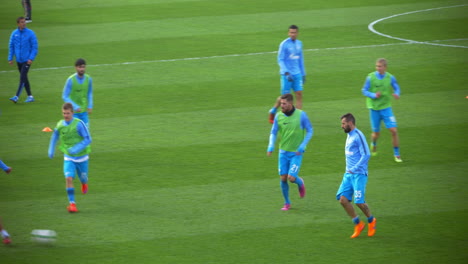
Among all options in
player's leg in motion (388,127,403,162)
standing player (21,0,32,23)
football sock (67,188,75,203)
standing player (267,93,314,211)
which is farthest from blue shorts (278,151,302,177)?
standing player (21,0,32,23)

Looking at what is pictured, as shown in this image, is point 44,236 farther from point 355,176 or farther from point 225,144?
point 225,144

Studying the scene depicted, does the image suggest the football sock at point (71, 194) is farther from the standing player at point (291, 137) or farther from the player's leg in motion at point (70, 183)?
the standing player at point (291, 137)

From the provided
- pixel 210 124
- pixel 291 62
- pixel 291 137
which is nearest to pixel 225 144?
pixel 210 124

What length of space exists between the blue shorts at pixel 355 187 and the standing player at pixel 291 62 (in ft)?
20.3

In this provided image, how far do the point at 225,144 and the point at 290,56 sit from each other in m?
2.95

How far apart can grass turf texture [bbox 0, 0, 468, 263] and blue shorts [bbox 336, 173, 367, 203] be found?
2.22 feet

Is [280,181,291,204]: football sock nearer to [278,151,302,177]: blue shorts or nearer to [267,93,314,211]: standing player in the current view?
[267,93,314,211]: standing player

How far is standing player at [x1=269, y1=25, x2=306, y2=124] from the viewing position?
60.5 ft

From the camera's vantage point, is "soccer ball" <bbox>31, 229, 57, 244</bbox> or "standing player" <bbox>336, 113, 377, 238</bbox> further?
"standing player" <bbox>336, 113, 377, 238</bbox>

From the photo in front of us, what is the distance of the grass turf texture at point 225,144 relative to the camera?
Result: 476 inches

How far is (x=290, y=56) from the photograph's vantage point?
18469 millimetres

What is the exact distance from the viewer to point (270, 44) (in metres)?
26.5

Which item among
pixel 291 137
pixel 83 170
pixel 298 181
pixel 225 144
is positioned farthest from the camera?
pixel 225 144

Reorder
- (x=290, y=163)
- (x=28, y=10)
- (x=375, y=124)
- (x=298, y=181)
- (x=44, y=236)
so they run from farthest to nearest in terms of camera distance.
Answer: (x=28, y=10)
(x=375, y=124)
(x=298, y=181)
(x=290, y=163)
(x=44, y=236)
